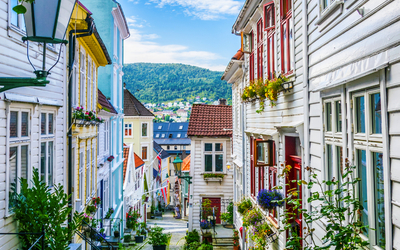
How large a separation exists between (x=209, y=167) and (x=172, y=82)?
4501 inches

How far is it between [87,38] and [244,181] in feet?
25.0

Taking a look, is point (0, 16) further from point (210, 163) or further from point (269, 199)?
point (210, 163)

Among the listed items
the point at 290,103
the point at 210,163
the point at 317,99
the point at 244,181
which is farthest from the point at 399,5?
the point at 210,163

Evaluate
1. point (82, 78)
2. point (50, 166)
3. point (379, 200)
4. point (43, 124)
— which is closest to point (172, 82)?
point (82, 78)

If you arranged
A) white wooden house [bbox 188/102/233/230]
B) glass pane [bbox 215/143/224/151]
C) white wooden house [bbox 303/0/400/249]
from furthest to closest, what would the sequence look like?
1. glass pane [bbox 215/143/224/151]
2. white wooden house [bbox 188/102/233/230]
3. white wooden house [bbox 303/0/400/249]

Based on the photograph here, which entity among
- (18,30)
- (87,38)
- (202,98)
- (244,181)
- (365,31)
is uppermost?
(202,98)

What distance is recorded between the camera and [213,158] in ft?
65.3

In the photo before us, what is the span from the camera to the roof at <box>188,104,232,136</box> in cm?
1983

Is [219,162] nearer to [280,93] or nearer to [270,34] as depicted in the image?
[270,34]

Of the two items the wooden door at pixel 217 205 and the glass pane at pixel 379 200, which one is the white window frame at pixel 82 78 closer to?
the glass pane at pixel 379 200

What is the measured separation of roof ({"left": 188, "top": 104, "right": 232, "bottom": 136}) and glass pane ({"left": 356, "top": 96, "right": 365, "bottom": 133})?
15667 millimetres

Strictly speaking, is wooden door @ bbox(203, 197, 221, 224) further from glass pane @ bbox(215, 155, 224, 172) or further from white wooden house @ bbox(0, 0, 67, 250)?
white wooden house @ bbox(0, 0, 67, 250)

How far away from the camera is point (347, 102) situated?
4.18 m

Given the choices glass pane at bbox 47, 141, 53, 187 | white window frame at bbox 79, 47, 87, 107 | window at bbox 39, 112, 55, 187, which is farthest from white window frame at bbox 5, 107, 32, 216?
white window frame at bbox 79, 47, 87, 107
